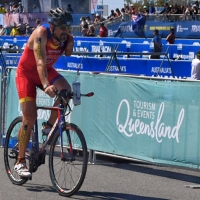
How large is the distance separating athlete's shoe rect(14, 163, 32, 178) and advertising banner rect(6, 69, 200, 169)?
1.67m

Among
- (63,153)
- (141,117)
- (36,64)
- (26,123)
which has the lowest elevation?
(63,153)

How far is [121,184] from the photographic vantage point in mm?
7242

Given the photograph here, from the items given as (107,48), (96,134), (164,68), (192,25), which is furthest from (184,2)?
(96,134)

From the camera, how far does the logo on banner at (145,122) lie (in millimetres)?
7422

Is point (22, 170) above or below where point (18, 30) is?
above

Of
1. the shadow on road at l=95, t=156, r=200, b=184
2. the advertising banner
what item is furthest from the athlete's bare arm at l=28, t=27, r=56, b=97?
the shadow on road at l=95, t=156, r=200, b=184

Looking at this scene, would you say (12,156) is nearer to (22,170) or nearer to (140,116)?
(22,170)

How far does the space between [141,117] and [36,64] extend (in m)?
1.71

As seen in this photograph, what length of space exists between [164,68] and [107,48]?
277 inches

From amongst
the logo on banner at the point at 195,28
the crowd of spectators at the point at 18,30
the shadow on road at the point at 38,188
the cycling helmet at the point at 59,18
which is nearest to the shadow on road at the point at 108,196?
the shadow on road at the point at 38,188

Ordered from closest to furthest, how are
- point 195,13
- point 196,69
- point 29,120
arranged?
point 29,120
point 196,69
point 195,13

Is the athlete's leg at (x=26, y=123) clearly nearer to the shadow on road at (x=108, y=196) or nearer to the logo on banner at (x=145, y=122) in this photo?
the shadow on road at (x=108, y=196)

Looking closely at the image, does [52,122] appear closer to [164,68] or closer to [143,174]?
[143,174]

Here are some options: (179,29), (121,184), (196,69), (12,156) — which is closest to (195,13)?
(179,29)
